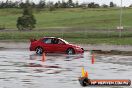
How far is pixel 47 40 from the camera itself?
136 ft

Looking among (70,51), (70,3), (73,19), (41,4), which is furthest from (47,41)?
(70,3)

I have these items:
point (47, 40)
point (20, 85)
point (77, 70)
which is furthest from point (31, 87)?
point (47, 40)

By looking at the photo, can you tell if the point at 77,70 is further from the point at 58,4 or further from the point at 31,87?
the point at 58,4

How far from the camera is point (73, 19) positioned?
137 m

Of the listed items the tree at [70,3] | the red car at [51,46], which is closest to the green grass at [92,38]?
the red car at [51,46]

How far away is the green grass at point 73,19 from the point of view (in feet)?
→ 407

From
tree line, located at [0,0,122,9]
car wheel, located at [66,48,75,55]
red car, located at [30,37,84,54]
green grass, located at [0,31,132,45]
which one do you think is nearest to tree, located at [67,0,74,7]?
tree line, located at [0,0,122,9]

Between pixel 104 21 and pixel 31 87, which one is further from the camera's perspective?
pixel 104 21

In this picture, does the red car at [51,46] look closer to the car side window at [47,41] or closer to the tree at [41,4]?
the car side window at [47,41]

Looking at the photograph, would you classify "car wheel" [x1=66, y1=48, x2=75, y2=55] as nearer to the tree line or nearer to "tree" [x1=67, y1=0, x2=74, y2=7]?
the tree line

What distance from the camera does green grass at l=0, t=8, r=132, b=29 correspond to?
124 m

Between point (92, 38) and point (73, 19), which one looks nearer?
point (92, 38)

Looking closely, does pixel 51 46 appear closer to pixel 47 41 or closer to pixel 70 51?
pixel 47 41

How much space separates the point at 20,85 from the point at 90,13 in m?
131
